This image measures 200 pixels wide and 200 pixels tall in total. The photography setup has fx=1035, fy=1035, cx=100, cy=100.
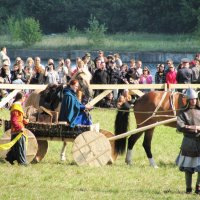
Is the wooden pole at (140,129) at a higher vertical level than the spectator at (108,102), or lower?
higher

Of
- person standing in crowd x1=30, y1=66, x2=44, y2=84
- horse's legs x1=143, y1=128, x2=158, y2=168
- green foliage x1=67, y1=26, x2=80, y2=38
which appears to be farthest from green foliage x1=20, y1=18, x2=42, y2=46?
horse's legs x1=143, y1=128, x2=158, y2=168

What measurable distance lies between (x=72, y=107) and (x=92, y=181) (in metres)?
2.62

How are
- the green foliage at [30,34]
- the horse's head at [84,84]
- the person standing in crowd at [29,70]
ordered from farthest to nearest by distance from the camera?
the green foliage at [30,34] < the person standing in crowd at [29,70] < the horse's head at [84,84]

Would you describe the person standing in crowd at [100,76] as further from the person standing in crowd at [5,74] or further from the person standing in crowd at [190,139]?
the person standing in crowd at [190,139]

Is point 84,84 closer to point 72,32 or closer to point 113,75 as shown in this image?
point 113,75

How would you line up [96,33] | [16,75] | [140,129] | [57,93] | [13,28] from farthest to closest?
[13,28] → [96,33] → [16,75] → [57,93] → [140,129]

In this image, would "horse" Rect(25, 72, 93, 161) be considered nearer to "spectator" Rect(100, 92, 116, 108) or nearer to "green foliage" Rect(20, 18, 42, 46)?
"spectator" Rect(100, 92, 116, 108)

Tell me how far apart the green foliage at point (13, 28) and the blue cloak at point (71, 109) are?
55219 millimetres

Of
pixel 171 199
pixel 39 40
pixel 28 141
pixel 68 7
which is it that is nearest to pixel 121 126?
pixel 28 141

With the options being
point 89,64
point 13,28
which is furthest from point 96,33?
point 89,64

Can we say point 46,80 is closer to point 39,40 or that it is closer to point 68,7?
point 39,40

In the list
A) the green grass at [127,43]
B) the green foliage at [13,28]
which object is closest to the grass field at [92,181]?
the green grass at [127,43]

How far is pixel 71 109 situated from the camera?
62.1ft

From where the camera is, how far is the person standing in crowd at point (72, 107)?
745 inches
